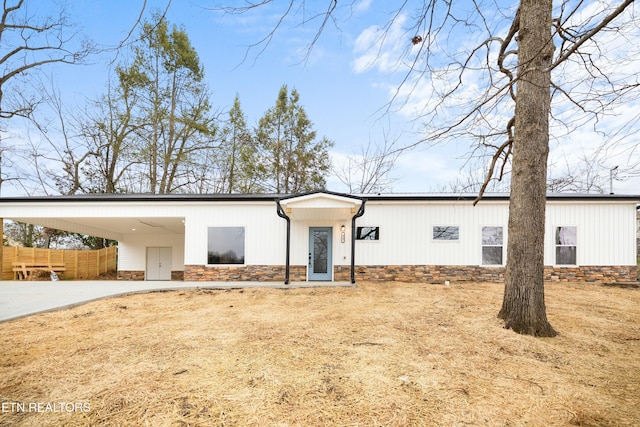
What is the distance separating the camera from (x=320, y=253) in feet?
34.6

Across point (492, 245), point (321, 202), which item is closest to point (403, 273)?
point (492, 245)

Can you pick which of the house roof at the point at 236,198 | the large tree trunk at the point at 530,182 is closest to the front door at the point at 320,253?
the house roof at the point at 236,198

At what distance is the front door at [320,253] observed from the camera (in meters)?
10.5

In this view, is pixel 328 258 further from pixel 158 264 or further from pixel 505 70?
pixel 158 264

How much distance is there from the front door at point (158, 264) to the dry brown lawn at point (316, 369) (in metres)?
8.96

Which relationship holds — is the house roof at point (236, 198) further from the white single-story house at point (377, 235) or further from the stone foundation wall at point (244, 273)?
the stone foundation wall at point (244, 273)

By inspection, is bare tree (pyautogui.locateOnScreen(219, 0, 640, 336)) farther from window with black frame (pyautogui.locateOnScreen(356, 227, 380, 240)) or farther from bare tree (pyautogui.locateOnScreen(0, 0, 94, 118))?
bare tree (pyautogui.locateOnScreen(0, 0, 94, 118))

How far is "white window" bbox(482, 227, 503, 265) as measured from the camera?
1038cm

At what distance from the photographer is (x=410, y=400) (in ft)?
8.19

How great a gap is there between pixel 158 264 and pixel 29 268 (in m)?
4.61

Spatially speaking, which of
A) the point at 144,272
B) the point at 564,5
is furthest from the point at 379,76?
the point at 144,272

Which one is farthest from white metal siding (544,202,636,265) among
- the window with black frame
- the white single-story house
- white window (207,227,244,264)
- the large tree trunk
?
white window (207,227,244,264)

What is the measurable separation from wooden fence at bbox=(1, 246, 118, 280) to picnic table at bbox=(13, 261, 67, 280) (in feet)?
0.52

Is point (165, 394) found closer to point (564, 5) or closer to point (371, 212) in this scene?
point (564, 5)
